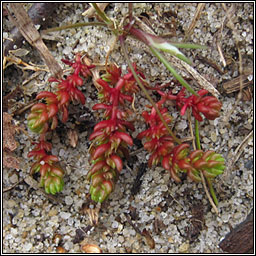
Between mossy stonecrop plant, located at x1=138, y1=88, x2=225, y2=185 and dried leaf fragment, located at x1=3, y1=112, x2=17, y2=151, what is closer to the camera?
mossy stonecrop plant, located at x1=138, y1=88, x2=225, y2=185

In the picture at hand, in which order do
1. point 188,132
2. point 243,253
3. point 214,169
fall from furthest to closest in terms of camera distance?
point 188,132, point 243,253, point 214,169

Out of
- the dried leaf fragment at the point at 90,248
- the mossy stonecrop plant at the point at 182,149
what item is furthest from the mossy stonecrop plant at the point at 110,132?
the dried leaf fragment at the point at 90,248

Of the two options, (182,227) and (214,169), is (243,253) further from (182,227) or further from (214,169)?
(214,169)

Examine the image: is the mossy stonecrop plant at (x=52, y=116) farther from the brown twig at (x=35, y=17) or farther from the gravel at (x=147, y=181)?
the brown twig at (x=35, y=17)

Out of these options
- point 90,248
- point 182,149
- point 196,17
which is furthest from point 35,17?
point 90,248

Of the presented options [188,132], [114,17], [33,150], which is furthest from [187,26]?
[33,150]

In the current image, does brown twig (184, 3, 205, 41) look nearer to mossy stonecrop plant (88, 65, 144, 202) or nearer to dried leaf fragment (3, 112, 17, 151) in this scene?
mossy stonecrop plant (88, 65, 144, 202)

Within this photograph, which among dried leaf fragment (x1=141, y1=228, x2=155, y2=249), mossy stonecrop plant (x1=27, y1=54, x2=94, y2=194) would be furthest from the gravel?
mossy stonecrop plant (x1=27, y1=54, x2=94, y2=194)
